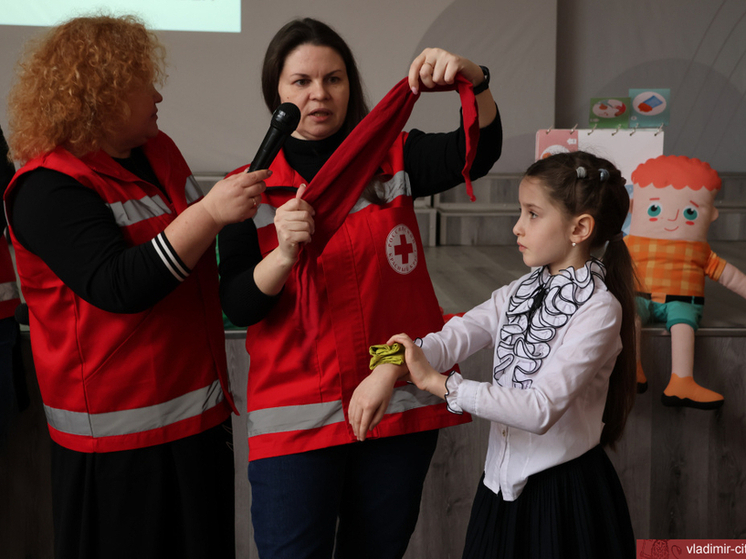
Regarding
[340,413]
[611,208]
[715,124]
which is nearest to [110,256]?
[340,413]

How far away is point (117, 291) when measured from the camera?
3.47ft

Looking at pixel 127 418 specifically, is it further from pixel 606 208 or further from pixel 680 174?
pixel 680 174

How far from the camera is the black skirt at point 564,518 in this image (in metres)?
1.18

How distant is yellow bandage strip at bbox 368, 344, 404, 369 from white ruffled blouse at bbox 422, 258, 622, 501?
9 centimetres

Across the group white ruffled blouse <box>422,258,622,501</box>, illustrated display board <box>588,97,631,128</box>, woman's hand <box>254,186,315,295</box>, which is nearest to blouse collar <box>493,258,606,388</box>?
white ruffled blouse <box>422,258,622,501</box>

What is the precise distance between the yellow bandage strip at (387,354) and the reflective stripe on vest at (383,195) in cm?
27

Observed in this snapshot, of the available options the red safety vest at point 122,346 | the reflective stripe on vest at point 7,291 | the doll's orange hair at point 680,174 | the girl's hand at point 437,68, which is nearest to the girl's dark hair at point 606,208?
the girl's hand at point 437,68

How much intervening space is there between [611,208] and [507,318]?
10.8 inches

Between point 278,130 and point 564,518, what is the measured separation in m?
0.84

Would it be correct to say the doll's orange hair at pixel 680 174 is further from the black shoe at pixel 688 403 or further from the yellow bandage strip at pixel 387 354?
the yellow bandage strip at pixel 387 354

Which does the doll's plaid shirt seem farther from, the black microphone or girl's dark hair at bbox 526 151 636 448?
the black microphone

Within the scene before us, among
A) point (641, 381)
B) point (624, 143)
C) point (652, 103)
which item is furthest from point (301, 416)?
point (652, 103)

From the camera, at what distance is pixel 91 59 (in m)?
1.11

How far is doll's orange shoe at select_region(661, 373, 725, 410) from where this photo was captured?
1896 millimetres
